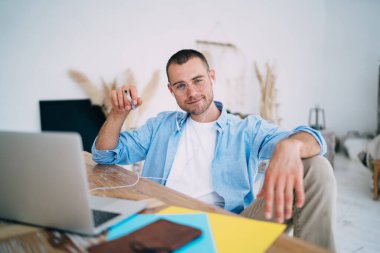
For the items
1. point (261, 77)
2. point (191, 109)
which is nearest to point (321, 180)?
point (191, 109)

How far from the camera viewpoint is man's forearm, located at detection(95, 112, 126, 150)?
1.28m

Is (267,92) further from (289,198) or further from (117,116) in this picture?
(289,198)

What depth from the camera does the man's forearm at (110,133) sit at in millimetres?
1284

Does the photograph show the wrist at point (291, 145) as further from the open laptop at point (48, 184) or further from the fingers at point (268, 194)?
the open laptop at point (48, 184)

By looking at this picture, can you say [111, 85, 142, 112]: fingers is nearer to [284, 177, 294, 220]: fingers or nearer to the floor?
→ [284, 177, 294, 220]: fingers

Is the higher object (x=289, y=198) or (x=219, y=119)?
(x=219, y=119)

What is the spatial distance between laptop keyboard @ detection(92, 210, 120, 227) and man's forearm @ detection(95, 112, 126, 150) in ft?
1.88

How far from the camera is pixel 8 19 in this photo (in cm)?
240

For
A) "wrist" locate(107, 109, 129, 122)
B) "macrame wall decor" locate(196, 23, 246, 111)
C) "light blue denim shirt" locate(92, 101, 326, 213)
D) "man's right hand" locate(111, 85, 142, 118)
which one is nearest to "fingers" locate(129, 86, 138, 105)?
"man's right hand" locate(111, 85, 142, 118)

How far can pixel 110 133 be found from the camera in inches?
51.1

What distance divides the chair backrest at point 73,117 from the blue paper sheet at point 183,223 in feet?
7.29

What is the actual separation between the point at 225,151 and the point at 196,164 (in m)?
0.15

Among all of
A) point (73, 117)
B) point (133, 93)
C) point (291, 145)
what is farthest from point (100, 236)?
point (73, 117)

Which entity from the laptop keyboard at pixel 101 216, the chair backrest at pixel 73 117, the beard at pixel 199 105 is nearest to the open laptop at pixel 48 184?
the laptop keyboard at pixel 101 216
